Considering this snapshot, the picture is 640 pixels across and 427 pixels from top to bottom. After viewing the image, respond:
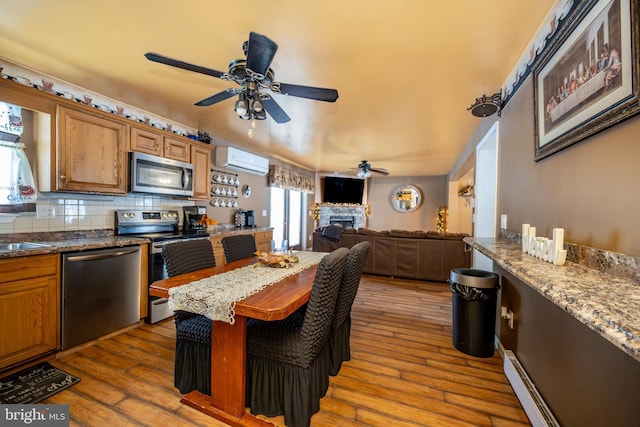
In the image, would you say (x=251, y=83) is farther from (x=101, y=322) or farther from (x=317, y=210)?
(x=317, y=210)

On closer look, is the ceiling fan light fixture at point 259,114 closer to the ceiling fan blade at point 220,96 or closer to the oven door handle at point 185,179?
the ceiling fan blade at point 220,96

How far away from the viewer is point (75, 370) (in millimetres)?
1969

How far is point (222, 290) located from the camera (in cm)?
146

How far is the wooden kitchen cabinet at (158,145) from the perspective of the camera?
9.43 ft

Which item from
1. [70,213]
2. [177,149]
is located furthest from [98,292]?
[177,149]

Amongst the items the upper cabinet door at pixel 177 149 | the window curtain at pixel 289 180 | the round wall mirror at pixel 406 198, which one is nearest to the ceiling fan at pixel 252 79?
the upper cabinet door at pixel 177 149

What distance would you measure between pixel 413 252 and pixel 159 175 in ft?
13.3

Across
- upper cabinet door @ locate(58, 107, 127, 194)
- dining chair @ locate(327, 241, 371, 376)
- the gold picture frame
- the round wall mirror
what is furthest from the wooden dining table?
the round wall mirror

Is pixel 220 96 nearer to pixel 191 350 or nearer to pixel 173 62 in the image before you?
pixel 173 62

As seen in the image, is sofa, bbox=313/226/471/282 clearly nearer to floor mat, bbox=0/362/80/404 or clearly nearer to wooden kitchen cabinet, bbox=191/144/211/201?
wooden kitchen cabinet, bbox=191/144/211/201

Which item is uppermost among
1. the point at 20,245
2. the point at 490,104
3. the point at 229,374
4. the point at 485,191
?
the point at 490,104

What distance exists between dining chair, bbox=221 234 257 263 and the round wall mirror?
668 centimetres

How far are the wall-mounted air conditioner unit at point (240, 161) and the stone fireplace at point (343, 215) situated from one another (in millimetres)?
3300

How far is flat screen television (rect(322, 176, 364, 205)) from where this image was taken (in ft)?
26.6
